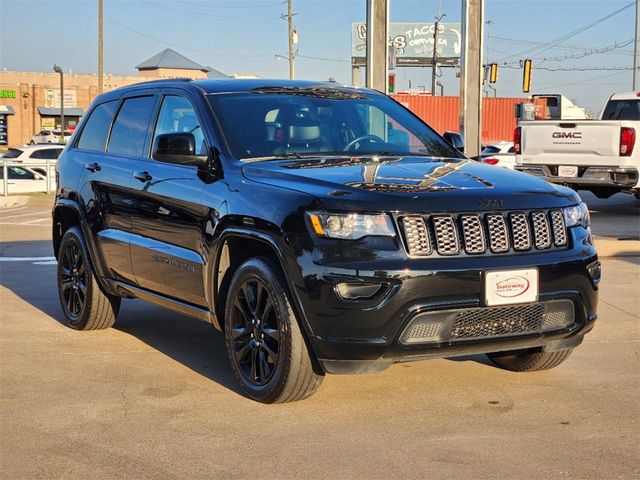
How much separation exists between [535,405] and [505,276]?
884mm

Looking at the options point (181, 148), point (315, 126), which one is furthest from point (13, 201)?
point (181, 148)

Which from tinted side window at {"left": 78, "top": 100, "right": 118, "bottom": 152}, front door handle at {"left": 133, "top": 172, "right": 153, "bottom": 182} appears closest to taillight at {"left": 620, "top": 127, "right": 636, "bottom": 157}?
tinted side window at {"left": 78, "top": 100, "right": 118, "bottom": 152}

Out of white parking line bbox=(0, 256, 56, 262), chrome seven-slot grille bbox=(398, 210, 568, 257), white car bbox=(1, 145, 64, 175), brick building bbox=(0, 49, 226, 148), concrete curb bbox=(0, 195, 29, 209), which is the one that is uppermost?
brick building bbox=(0, 49, 226, 148)

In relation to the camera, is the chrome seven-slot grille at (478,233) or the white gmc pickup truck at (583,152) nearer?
the chrome seven-slot grille at (478,233)

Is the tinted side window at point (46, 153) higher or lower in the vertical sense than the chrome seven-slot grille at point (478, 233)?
higher

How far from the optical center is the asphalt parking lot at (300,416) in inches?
161

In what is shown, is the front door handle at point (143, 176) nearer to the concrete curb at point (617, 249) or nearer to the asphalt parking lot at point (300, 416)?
the asphalt parking lot at point (300, 416)

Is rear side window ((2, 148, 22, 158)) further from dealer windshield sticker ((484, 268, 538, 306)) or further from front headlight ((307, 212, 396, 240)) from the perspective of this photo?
dealer windshield sticker ((484, 268, 538, 306))

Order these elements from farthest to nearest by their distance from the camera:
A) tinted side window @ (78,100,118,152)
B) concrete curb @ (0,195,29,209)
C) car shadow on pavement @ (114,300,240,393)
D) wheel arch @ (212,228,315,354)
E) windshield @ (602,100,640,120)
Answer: concrete curb @ (0,195,29,209) < windshield @ (602,100,640,120) < tinted side window @ (78,100,118,152) < car shadow on pavement @ (114,300,240,393) < wheel arch @ (212,228,315,354)

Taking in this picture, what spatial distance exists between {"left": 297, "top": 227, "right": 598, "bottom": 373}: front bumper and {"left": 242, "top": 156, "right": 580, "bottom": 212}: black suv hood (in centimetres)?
28

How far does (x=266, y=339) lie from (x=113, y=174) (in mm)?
2140

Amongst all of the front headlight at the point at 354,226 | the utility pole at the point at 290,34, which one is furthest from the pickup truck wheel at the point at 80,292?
the utility pole at the point at 290,34

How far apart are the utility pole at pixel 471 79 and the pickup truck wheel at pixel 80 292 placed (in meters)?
7.85

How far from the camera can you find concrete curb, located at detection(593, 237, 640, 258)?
10.9m
